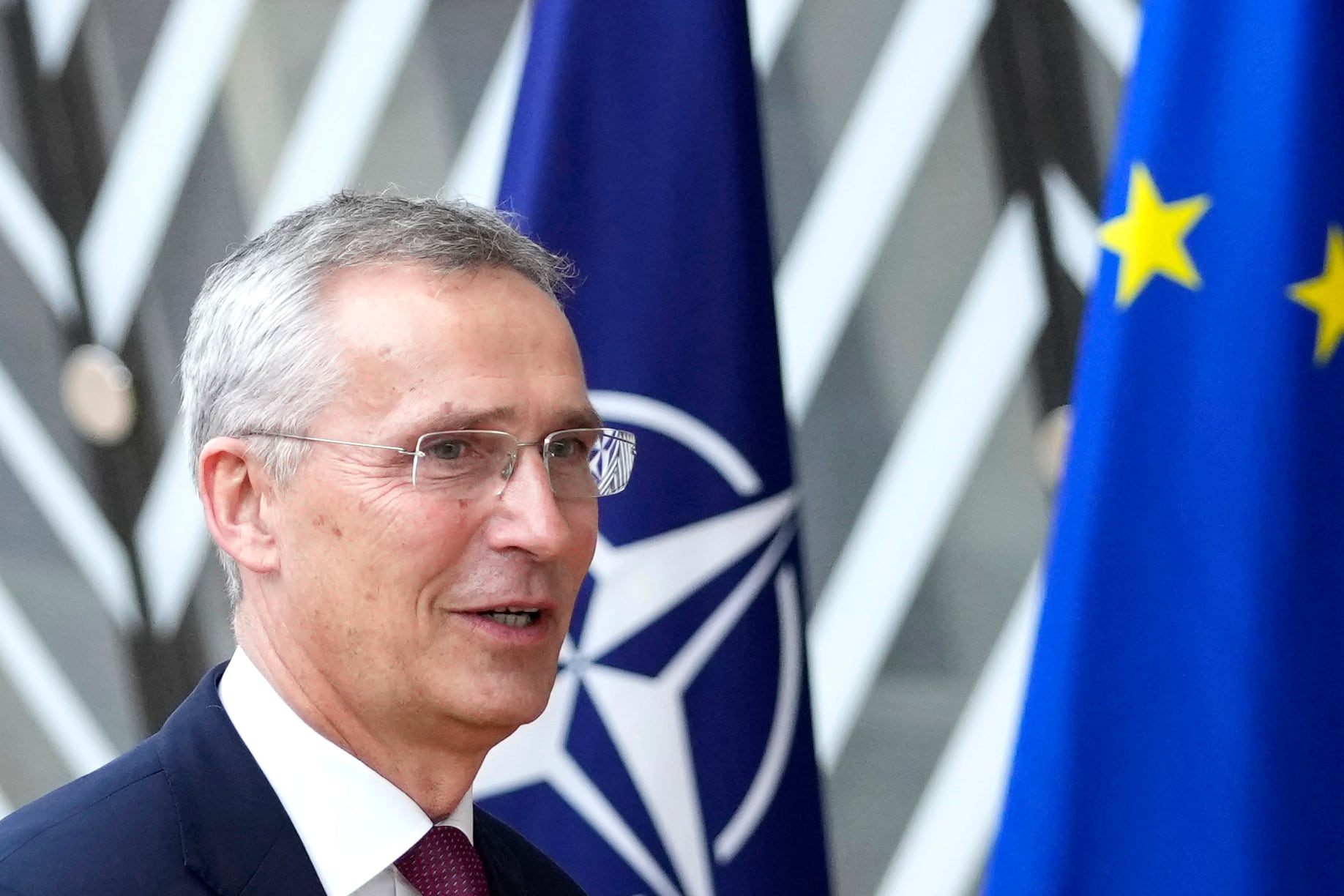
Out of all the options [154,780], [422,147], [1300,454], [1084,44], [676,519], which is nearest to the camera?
[154,780]

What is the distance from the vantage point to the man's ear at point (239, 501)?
5.04 feet

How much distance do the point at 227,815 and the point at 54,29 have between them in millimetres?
3696

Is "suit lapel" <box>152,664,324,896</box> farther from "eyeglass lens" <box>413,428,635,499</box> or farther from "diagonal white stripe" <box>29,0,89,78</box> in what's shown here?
"diagonal white stripe" <box>29,0,89,78</box>

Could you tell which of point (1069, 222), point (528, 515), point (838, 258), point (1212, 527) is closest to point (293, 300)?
point (528, 515)

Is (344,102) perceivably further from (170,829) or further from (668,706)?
(170,829)

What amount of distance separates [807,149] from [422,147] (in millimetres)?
1063

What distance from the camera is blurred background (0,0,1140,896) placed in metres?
4.03

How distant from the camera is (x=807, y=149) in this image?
4.16m

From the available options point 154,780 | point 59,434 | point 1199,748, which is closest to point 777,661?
point 1199,748

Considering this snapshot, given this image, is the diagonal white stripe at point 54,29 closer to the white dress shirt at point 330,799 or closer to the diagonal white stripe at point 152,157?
the diagonal white stripe at point 152,157

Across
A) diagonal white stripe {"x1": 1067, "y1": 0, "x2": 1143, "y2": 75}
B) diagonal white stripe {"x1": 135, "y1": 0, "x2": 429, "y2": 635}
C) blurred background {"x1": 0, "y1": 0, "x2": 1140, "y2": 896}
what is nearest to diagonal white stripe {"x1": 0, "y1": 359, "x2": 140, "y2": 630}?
blurred background {"x1": 0, "y1": 0, "x2": 1140, "y2": 896}

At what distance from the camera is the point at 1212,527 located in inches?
92.1

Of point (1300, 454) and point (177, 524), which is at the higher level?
point (1300, 454)

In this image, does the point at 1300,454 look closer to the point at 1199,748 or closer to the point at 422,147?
the point at 1199,748
